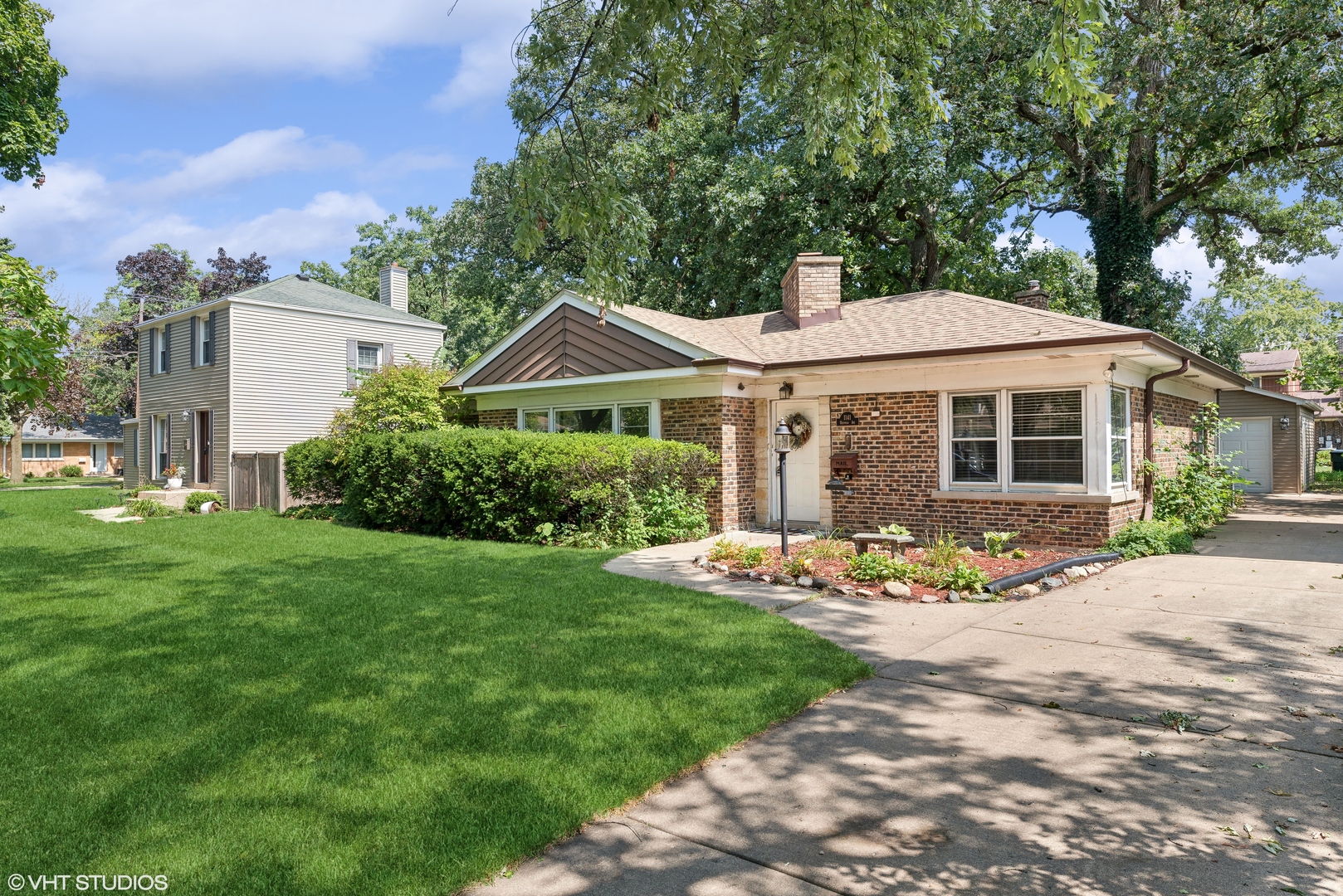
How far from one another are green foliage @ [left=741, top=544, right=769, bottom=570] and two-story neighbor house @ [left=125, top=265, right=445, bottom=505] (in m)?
13.0

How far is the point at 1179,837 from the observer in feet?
9.80

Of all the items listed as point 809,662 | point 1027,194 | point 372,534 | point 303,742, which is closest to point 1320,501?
point 1027,194

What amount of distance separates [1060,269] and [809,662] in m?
20.6

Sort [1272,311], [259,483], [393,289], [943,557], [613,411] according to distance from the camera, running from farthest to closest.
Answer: [1272,311] → [393,289] → [259,483] → [613,411] → [943,557]

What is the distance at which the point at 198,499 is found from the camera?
17688mm

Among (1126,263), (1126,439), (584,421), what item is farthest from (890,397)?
(1126,263)

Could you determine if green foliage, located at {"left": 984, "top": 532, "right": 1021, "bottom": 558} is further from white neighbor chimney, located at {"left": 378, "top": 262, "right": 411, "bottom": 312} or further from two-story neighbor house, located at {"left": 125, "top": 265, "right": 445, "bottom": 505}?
white neighbor chimney, located at {"left": 378, "top": 262, "right": 411, "bottom": 312}

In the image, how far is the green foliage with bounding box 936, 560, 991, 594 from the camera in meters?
7.55

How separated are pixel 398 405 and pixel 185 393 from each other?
1055 cm

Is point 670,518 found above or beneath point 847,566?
above

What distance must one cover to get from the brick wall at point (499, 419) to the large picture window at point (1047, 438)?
943 centimetres

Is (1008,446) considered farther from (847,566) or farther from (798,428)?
(847,566)

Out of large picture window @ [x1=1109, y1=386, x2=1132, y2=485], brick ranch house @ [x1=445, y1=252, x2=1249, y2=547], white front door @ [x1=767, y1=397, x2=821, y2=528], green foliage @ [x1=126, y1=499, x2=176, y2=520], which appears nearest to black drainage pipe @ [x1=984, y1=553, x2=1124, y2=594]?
brick ranch house @ [x1=445, y1=252, x2=1249, y2=547]

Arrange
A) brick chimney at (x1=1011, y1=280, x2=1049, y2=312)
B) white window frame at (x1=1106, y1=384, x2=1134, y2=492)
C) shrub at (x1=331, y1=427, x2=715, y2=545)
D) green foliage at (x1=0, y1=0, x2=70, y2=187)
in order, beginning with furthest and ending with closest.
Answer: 1. green foliage at (x1=0, y1=0, x2=70, y2=187)
2. brick chimney at (x1=1011, y1=280, x2=1049, y2=312)
3. shrub at (x1=331, y1=427, x2=715, y2=545)
4. white window frame at (x1=1106, y1=384, x2=1134, y2=492)
